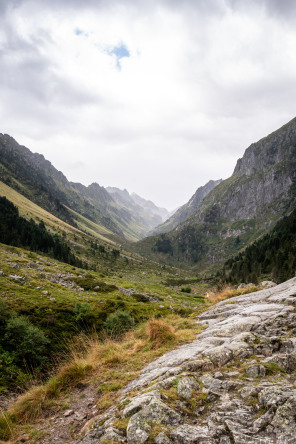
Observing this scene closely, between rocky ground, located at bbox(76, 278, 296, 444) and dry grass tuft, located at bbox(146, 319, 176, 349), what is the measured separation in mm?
2740

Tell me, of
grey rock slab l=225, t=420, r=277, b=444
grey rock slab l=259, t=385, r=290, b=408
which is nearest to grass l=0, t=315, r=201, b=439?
grey rock slab l=225, t=420, r=277, b=444

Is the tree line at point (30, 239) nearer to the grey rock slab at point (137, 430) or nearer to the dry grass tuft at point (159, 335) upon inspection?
the dry grass tuft at point (159, 335)

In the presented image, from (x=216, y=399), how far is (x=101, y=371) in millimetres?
6112

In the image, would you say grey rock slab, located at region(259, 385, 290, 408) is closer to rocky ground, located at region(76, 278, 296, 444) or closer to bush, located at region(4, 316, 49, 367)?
rocky ground, located at region(76, 278, 296, 444)

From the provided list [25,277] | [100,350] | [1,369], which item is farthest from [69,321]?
[25,277]

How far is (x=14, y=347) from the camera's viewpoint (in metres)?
16.2

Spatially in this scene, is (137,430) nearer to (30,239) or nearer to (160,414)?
(160,414)

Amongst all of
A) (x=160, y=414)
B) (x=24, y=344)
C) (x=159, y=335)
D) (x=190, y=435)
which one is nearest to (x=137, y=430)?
(x=160, y=414)

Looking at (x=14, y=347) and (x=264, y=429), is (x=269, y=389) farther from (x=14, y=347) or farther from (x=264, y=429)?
(x=14, y=347)

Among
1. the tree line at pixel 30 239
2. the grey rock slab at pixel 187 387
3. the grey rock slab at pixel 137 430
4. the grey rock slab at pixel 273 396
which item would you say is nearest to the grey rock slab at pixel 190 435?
the grey rock slab at pixel 137 430

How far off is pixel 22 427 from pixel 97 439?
3.38 metres

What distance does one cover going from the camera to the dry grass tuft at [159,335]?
11.8 metres

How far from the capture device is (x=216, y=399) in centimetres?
580

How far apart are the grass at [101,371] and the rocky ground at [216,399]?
1180 millimetres
